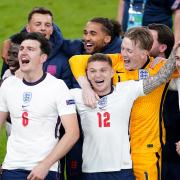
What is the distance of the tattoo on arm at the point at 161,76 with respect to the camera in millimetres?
7281

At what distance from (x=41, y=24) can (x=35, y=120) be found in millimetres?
2197

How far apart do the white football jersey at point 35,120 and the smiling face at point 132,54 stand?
2.55 ft

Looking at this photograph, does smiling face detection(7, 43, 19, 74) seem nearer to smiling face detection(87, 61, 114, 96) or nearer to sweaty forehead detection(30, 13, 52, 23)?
sweaty forehead detection(30, 13, 52, 23)

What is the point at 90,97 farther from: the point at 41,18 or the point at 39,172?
the point at 41,18

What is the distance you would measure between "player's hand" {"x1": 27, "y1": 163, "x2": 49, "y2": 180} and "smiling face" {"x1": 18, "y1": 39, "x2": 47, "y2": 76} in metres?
0.91

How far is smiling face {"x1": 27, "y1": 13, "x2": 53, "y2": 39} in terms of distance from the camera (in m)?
8.91


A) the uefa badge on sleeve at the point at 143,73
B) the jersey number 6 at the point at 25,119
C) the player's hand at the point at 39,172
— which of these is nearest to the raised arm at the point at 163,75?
the uefa badge on sleeve at the point at 143,73

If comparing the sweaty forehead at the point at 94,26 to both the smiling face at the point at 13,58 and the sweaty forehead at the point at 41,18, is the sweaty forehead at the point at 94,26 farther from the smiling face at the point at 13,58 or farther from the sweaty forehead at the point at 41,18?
the smiling face at the point at 13,58

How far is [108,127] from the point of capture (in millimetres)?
7316

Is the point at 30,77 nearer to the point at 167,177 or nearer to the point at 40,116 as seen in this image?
the point at 40,116

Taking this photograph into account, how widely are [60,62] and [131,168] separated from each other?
5.62 feet

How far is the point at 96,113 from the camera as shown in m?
7.36

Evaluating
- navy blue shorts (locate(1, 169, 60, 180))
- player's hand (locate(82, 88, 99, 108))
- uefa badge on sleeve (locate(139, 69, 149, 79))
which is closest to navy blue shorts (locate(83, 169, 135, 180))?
navy blue shorts (locate(1, 169, 60, 180))

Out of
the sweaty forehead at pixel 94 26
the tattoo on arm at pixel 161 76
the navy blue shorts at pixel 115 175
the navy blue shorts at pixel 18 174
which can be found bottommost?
the navy blue shorts at pixel 115 175
